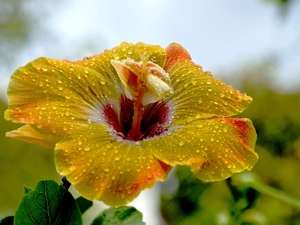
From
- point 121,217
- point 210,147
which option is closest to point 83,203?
point 121,217

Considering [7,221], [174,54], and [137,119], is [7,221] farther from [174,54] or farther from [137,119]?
[174,54]

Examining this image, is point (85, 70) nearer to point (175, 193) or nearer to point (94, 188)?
point (94, 188)

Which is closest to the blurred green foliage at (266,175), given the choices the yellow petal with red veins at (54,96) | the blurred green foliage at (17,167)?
the yellow petal with red veins at (54,96)

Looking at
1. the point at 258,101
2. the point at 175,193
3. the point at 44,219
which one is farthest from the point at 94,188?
the point at 258,101

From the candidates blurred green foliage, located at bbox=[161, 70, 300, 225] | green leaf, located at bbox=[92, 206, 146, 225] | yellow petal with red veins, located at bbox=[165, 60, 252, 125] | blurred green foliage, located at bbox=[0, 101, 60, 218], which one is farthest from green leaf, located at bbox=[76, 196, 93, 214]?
blurred green foliage, located at bbox=[0, 101, 60, 218]

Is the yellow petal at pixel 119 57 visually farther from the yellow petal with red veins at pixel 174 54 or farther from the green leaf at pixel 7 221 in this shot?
the green leaf at pixel 7 221

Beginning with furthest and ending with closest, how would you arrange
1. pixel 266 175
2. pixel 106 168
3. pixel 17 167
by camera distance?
pixel 17 167
pixel 266 175
pixel 106 168
